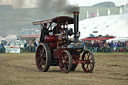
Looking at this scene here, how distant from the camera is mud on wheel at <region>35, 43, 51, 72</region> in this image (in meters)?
11.8

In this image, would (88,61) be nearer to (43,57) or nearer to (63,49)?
(63,49)

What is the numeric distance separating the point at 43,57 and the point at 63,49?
1.30 metres

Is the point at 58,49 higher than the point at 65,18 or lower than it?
lower

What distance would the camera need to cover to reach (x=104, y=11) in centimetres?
8894

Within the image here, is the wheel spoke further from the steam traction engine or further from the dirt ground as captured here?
the dirt ground

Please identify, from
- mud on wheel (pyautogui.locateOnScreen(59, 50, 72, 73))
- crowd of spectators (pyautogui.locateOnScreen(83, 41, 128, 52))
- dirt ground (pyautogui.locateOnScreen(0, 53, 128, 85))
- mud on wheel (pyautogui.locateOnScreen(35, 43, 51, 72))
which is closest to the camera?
dirt ground (pyautogui.locateOnScreen(0, 53, 128, 85))

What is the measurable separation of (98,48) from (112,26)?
19450mm

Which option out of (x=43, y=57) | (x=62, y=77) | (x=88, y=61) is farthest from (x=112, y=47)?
(x=62, y=77)

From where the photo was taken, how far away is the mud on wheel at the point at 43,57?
1180cm

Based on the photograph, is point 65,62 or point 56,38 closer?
point 65,62

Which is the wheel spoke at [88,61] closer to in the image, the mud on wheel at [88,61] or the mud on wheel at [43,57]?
the mud on wheel at [88,61]

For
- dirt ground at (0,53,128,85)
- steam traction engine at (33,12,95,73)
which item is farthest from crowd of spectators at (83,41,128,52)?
steam traction engine at (33,12,95,73)

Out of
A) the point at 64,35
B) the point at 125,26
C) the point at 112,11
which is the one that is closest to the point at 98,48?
the point at 125,26

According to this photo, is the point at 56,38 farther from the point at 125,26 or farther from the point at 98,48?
the point at 125,26
